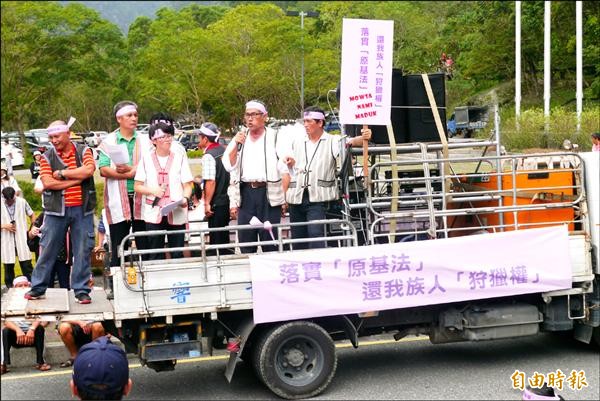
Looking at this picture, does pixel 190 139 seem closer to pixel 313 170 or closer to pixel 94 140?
pixel 94 140

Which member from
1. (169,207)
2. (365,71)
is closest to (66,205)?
(169,207)

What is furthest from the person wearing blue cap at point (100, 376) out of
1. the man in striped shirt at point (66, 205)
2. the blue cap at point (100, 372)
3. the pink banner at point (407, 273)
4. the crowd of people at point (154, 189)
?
the man in striped shirt at point (66, 205)

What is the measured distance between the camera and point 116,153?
735 cm

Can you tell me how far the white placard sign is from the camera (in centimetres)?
744

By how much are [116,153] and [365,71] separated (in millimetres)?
2350

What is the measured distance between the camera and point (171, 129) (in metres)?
7.38

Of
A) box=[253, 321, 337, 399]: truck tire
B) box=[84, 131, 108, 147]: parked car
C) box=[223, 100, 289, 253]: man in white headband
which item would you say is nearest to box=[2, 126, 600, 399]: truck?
box=[253, 321, 337, 399]: truck tire

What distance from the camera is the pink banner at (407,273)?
6.75 m

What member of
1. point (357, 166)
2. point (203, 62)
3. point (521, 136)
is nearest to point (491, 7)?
point (203, 62)

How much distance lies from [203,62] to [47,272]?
34021 millimetres

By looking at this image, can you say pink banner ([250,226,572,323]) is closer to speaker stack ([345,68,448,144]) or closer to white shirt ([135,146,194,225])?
white shirt ([135,146,194,225])

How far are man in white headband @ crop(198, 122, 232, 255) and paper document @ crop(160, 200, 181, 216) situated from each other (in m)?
0.76

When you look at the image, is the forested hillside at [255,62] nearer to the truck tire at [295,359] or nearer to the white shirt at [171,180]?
the white shirt at [171,180]

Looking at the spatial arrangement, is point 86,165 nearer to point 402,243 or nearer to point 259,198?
point 259,198
